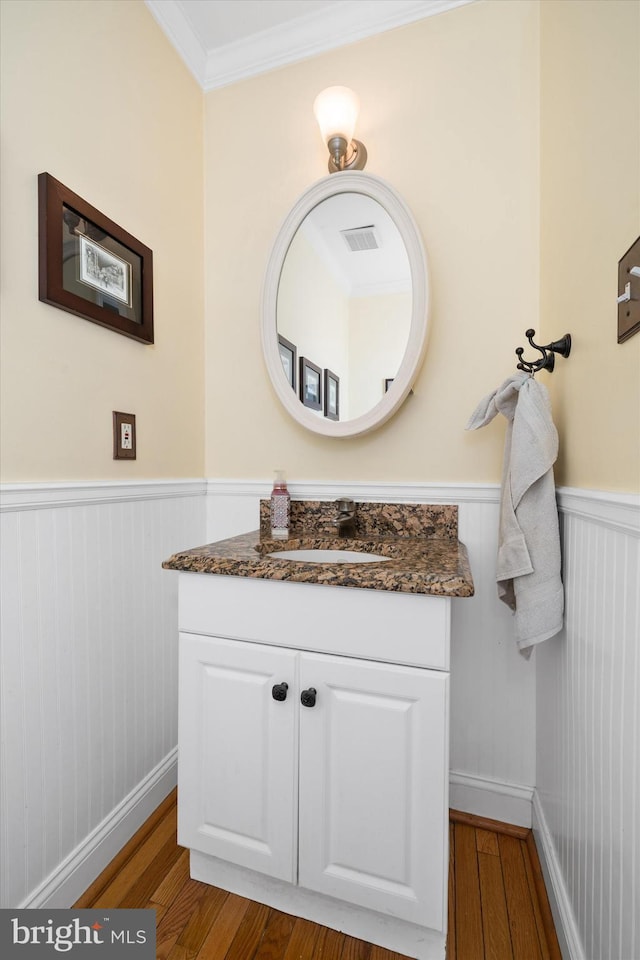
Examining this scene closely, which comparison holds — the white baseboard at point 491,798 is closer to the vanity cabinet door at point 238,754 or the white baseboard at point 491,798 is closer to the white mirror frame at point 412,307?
the vanity cabinet door at point 238,754

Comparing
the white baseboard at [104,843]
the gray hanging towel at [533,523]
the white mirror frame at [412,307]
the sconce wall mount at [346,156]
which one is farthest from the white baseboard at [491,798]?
the sconce wall mount at [346,156]

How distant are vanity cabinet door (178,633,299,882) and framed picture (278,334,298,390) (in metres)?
0.86

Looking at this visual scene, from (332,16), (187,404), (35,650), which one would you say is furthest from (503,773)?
(332,16)

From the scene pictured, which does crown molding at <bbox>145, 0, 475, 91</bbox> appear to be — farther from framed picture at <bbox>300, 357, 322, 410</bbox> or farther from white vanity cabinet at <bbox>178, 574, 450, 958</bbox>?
white vanity cabinet at <bbox>178, 574, 450, 958</bbox>

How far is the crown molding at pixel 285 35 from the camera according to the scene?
4.78 feet

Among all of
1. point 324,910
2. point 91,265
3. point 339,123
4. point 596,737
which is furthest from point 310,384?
point 324,910

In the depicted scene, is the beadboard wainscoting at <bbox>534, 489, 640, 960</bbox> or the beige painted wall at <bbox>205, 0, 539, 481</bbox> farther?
the beige painted wall at <bbox>205, 0, 539, 481</bbox>

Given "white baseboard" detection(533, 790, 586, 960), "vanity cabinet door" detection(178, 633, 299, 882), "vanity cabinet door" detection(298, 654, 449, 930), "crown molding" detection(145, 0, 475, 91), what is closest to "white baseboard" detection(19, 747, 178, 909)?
"vanity cabinet door" detection(178, 633, 299, 882)

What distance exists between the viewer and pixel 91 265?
119 cm

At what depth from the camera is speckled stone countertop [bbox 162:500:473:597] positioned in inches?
37.1

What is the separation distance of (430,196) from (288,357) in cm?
67

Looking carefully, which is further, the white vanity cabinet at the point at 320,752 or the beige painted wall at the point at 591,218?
the white vanity cabinet at the point at 320,752

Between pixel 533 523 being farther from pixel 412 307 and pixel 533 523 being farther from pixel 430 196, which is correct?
pixel 430 196

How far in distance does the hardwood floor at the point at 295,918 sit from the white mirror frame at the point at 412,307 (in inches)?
49.6
